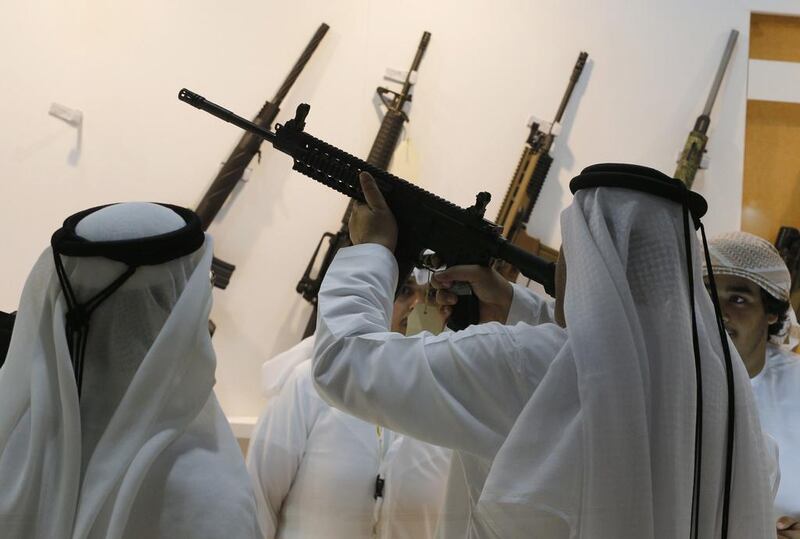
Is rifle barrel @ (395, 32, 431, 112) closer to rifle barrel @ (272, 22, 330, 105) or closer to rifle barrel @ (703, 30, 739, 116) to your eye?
rifle barrel @ (272, 22, 330, 105)

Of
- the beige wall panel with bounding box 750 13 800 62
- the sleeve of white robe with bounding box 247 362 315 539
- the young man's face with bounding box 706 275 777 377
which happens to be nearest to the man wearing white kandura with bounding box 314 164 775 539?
the sleeve of white robe with bounding box 247 362 315 539

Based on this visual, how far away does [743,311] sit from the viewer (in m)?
1.54

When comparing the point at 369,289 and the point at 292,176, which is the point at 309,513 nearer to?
the point at 369,289

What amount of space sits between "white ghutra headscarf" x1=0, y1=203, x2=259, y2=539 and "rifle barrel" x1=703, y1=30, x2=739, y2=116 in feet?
5.55

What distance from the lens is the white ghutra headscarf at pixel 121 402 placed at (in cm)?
73

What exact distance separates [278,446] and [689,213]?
3.08 ft

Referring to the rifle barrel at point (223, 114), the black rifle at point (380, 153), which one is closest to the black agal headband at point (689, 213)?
the rifle barrel at point (223, 114)

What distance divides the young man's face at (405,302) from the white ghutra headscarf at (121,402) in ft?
2.15

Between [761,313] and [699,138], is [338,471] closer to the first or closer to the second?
[761,313]

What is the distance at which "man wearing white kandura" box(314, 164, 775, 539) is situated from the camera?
804 millimetres

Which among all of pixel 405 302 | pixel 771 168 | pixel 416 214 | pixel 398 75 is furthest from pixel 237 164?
pixel 771 168

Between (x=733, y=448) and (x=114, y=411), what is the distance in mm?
712

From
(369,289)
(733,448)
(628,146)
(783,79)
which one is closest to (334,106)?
(628,146)

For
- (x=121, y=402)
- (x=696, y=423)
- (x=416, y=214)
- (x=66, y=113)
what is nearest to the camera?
(x=121, y=402)
